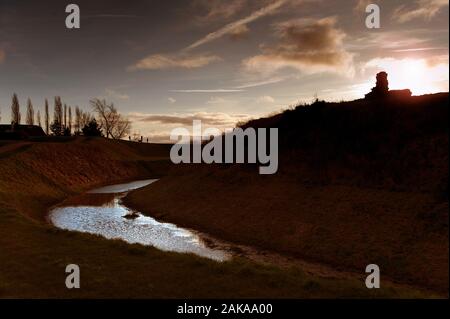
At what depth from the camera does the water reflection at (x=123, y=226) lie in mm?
30766

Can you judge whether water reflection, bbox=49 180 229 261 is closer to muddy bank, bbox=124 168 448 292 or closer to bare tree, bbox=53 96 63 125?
muddy bank, bbox=124 168 448 292

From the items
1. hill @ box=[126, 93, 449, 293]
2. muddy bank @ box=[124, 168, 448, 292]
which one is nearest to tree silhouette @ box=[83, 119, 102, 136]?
hill @ box=[126, 93, 449, 293]

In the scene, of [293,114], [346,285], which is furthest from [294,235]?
[293,114]

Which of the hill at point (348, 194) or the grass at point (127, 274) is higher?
the hill at point (348, 194)

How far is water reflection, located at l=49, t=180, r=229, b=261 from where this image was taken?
101ft

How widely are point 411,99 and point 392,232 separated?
16.4 m

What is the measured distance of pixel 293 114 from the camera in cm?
4775

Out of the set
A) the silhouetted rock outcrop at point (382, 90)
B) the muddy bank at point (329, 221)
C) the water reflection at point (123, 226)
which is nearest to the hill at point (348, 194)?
the muddy bank at point (329, 221)

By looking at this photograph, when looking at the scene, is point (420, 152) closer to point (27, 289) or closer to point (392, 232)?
point (392, 232)

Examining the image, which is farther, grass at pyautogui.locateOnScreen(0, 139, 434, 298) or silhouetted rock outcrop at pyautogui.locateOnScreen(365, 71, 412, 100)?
silhouetted rock outcrop at pyautogui.locateOnScreen(365, 71, 412, 100)

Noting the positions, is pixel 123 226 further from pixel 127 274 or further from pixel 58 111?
pixel 58 111

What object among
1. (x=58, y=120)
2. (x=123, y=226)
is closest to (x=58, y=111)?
(x=58, y=120)

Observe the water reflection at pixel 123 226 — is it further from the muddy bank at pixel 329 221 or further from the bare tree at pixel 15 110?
the bare tree at pixel 15 110

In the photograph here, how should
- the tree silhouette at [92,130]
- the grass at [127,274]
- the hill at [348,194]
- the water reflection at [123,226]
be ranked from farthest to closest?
the tree silhouette at [92,130], the water reflection at [123,226], the hill at [348,194], the grass at [127,274]
